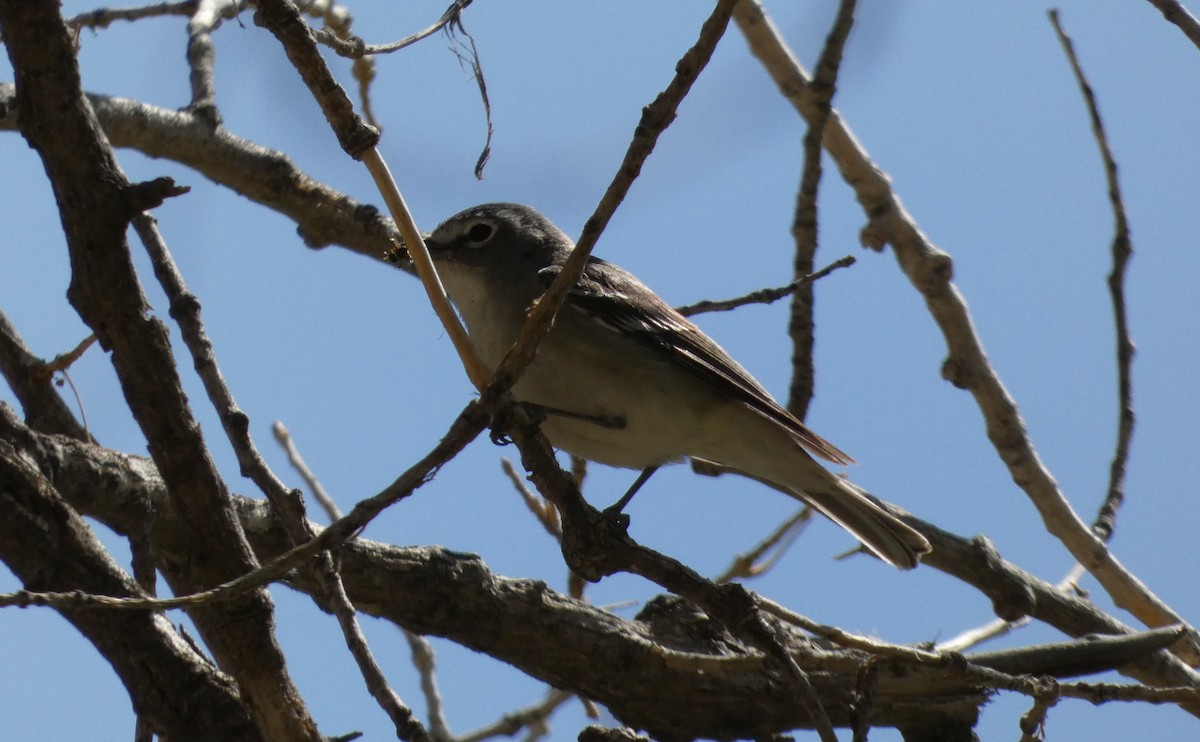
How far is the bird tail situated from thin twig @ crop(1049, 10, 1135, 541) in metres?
0.76

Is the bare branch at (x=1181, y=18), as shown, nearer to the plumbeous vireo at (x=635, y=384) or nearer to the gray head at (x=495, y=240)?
the plumbeous vireo at (x=635, y=384)

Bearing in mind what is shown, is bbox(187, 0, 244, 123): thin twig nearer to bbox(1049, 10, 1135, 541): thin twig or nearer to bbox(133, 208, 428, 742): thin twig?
bbox(133, 208, 428, 742): thin twig

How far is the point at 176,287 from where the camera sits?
119 inches

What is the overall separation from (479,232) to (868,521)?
2.16m

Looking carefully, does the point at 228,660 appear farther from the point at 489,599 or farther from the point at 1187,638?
the point at 1187,638

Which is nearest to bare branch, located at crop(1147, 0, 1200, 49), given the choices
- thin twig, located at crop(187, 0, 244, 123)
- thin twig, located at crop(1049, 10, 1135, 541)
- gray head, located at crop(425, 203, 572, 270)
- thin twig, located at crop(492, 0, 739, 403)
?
thin twig, located at crop(1049, 10, 1135, 541)

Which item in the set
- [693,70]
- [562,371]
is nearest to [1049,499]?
[562,371]

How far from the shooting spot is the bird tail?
4.86 meters

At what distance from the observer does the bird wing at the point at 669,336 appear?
4770mm

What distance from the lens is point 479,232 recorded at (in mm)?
5398

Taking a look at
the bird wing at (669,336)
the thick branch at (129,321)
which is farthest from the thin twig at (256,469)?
the bird wing at (669,336)

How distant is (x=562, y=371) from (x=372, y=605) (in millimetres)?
1168

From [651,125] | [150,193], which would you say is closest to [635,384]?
[651,125]

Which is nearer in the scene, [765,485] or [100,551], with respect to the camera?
[100,551]
